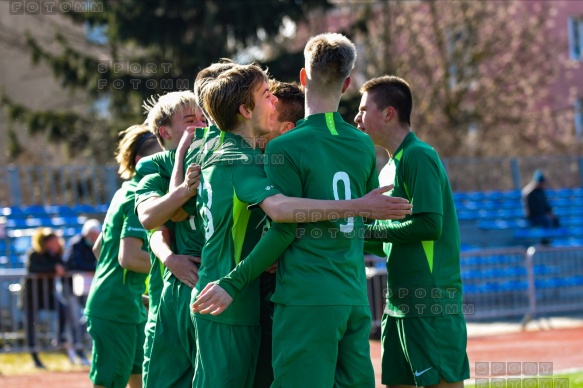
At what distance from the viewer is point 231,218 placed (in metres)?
4.67

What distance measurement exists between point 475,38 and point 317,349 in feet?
84.4

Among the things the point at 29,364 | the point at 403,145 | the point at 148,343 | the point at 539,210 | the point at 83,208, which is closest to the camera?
the point at 148,343

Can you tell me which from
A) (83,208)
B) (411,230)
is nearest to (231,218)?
(411,230)

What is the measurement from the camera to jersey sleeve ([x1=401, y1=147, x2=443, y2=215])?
5320 millimetres

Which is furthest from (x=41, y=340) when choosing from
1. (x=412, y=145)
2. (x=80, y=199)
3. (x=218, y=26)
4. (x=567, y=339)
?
(x=218, y=26)

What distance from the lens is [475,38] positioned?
94.8 ft

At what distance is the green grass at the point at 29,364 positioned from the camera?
1216cm

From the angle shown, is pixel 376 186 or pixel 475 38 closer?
pixel 376 186

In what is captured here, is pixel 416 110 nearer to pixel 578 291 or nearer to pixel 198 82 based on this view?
pixel 578 291

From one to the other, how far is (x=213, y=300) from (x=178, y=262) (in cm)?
60

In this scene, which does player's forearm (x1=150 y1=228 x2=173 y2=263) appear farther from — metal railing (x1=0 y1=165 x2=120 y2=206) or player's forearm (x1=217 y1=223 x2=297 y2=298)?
metal railing (x1=0 y1=165 x2=120 y2=206)

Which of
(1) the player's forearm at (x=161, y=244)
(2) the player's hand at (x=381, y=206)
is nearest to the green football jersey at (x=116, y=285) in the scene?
(1) the player's forearm at (x=161, y=244)

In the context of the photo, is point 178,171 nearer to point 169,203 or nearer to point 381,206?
point 169,203

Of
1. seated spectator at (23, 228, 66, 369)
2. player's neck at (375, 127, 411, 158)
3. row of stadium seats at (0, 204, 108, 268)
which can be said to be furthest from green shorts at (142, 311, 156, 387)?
row of stadium seats at (0, 204, 108, 268)
